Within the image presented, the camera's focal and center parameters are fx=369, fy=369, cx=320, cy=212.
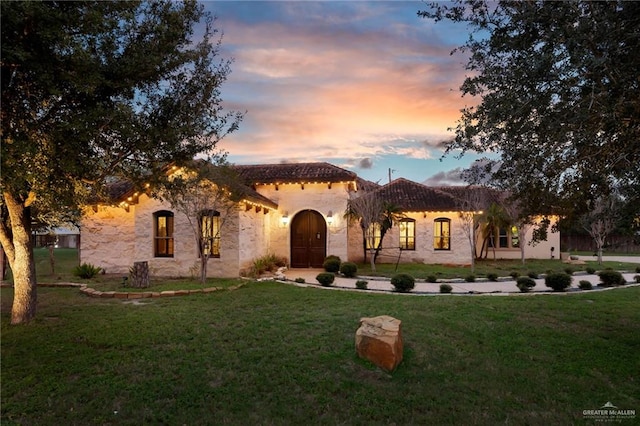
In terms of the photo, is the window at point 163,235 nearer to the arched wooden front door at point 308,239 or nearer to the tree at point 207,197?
the tree at point 207,197

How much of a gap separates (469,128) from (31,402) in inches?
286

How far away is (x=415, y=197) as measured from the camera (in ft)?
70.0

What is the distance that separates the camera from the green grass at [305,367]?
14.9 feet

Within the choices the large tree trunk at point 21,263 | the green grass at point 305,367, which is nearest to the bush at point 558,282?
the green grass at point 305,367

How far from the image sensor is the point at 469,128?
6090mm

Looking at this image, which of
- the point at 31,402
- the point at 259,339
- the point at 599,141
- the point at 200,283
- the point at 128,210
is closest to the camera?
the point at 31,402

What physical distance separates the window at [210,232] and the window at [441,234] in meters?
12.0

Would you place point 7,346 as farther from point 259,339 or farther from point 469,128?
point 469,128

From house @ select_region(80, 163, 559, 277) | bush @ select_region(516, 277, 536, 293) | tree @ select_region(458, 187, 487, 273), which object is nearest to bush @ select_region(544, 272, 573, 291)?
bush @ select_region(516, 277, 536, 293)

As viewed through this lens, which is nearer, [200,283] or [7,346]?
[7,346]

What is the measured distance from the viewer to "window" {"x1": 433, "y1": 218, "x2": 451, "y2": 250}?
20406mm

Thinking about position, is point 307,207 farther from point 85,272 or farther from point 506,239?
point 506,239

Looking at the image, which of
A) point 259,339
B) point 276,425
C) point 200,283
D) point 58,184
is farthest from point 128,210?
point 276,425

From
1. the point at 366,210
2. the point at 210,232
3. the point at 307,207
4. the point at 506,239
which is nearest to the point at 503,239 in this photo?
the point at 506,239
